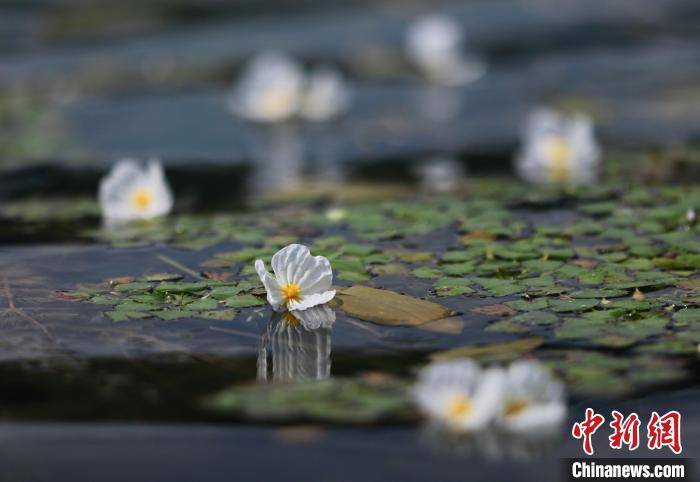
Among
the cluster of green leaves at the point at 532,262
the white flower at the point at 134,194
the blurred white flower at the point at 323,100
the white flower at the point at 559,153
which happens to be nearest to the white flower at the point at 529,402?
the cluster of green leaves at the point at 532,262

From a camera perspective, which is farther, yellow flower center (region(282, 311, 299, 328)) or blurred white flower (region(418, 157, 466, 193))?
blurred white flower (region(418, 157, 466, 193))

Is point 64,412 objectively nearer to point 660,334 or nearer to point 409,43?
point 660,334

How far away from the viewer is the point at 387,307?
1.68 meters

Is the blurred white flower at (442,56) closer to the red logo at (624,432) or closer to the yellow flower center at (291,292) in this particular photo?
the yellow flower center at (291,292)

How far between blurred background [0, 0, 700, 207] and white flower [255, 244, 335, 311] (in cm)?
104

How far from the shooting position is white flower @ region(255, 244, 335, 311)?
163cm

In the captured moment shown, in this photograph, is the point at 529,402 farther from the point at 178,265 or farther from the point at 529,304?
the point at 178,265

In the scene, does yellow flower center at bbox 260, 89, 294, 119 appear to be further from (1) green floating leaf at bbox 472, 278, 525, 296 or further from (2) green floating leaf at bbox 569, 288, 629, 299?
(2) green floating leaf at bbox 569, 288, 629, 299

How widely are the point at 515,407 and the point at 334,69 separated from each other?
11.1ft

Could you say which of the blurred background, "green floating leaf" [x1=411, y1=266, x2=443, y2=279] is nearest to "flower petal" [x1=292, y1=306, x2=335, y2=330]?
"green floating leaf" [x1=411, y1=266, x2=443, y2=279]

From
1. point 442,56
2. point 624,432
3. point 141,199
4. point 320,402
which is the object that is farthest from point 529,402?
point 442,56

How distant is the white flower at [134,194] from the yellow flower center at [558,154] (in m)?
1.12

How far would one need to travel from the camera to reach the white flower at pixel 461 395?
4.03 feet

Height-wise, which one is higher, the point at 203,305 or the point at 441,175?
the point at 441,175
